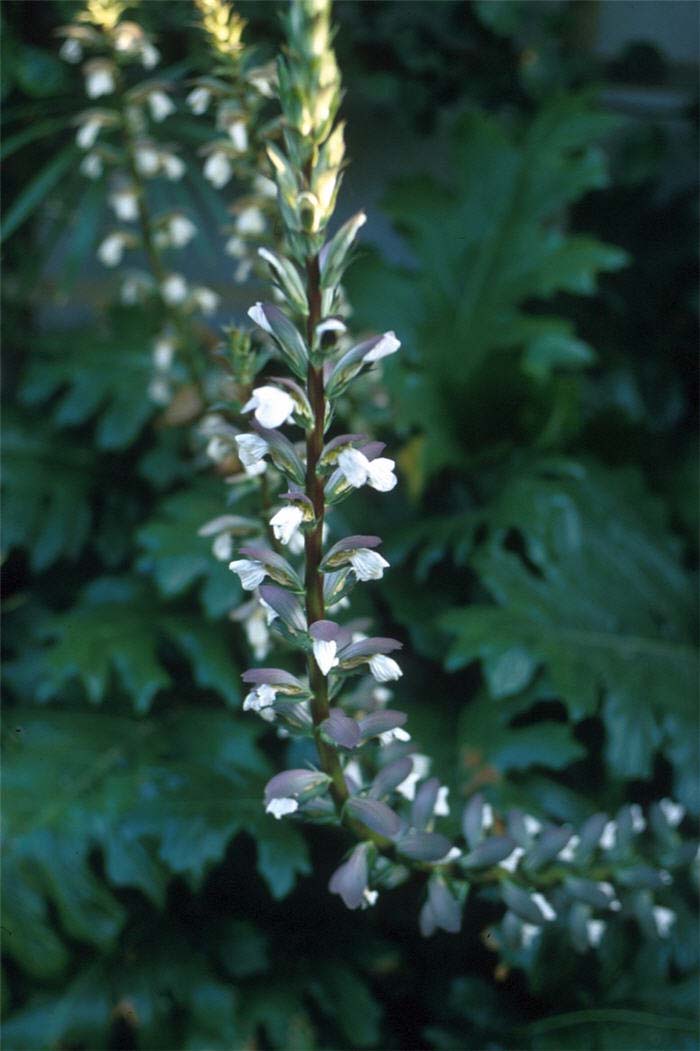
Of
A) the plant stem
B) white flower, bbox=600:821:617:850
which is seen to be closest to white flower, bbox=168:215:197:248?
the plant stem

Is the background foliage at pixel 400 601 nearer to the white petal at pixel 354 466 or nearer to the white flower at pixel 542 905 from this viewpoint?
the white flower at pixel 542 905

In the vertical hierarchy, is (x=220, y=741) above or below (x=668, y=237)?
below

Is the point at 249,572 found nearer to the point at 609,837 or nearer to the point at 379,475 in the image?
the point at 379,475

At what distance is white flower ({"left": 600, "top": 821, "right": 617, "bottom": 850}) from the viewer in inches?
40.8

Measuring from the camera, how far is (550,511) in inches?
55.4

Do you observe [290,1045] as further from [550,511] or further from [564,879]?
[550,511]

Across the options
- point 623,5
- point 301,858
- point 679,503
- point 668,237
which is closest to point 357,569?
point 301,858

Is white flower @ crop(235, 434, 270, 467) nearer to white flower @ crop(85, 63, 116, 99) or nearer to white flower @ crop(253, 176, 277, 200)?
white flower @ crop(253, 176, 277, 200)

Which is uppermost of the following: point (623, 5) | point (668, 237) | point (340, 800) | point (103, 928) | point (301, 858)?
point (623, 5)

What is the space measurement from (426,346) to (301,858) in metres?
0.91

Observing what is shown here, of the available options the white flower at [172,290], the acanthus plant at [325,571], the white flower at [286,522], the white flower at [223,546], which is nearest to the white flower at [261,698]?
the acanthus plant at [325,571]

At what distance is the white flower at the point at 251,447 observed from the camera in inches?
23.6

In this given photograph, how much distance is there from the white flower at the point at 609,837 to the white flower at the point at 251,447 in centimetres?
62

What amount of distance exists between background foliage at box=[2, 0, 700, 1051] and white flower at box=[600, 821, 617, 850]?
14 centimetres
